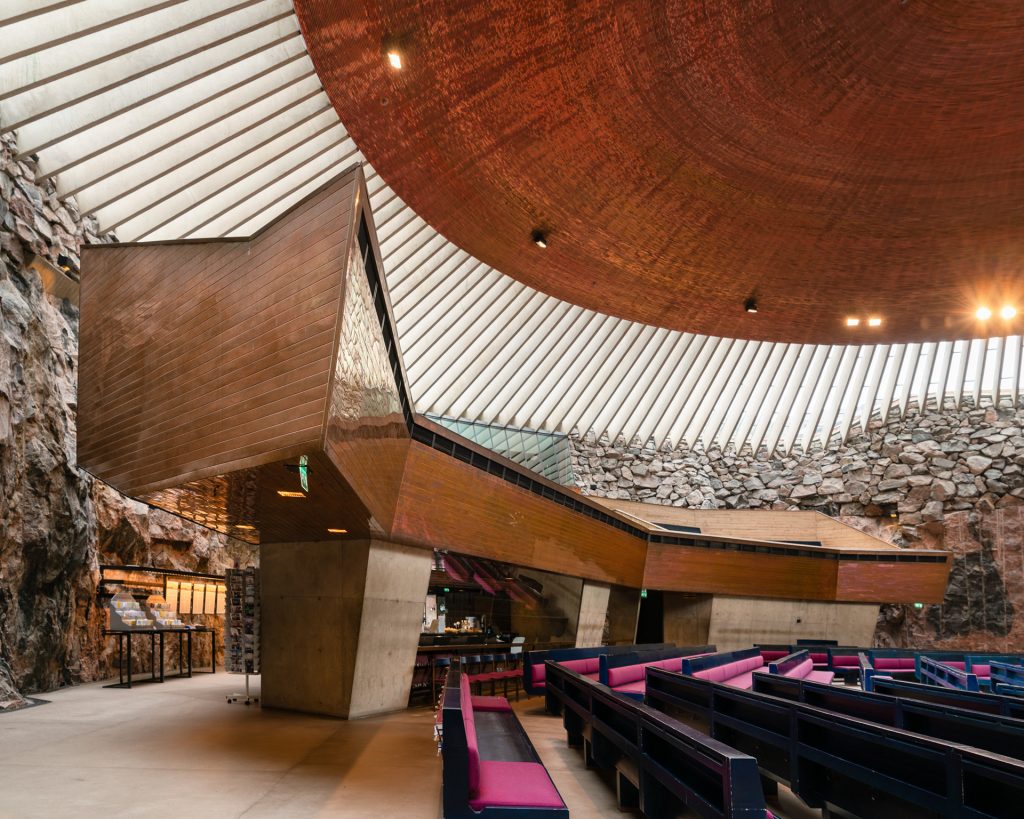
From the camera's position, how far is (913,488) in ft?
93.9

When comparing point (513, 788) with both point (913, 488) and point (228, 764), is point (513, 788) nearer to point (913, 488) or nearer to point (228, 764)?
point (228, 764)

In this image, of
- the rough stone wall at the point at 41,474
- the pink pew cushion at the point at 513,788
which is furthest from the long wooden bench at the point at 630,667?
the rough stone wall at the point at 41,474

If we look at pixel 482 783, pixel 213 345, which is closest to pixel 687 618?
pixel 213 345

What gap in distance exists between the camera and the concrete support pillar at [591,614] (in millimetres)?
15781

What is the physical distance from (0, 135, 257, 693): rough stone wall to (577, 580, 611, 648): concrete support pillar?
9.18 m

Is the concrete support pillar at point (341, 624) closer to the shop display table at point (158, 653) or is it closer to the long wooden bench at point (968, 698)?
the shop display table at point (158, 653)

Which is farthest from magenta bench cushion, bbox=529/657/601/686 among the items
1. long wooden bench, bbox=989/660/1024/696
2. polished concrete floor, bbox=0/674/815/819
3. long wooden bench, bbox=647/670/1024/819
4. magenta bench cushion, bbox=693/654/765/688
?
long wooden bench, bbox=989/660/1024/696

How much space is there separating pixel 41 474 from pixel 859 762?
11.4 metres

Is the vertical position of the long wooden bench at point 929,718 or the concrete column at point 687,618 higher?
the long wooden bench at point 929,718

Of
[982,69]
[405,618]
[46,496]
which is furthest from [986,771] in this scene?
[46,496]

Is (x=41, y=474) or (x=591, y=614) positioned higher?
(x=41, y=474)

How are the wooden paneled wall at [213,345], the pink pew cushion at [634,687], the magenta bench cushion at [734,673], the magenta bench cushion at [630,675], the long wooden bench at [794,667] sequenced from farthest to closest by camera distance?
the long wooden bench at [794,667], the magenta bench cushion at [734,673], the pink pew cushion at [634,687], the magenta bench cushion at [630,675], the wooden paneled wall at [213,345]

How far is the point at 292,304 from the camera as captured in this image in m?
5.57

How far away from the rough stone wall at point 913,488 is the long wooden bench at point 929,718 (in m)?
23.9
